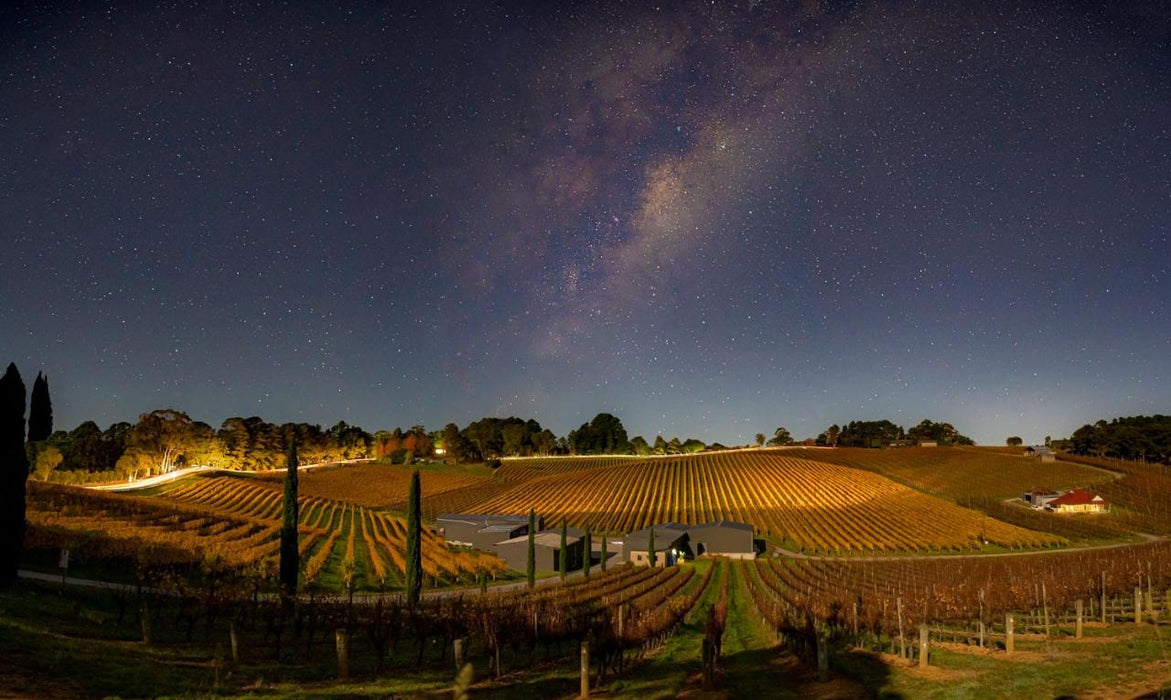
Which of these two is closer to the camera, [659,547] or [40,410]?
[40,410]

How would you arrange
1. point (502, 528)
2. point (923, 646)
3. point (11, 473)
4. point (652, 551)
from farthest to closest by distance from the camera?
1. point (502, 528)
2. point (652, 551)
3. point (11, 473)
4. point (923, 646)

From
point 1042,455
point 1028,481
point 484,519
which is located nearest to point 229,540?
point 484,519

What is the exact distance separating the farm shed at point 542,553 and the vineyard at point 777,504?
169 inches

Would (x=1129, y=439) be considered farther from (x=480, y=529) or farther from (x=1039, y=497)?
(x=480, y=529)

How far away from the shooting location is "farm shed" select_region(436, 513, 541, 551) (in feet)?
249

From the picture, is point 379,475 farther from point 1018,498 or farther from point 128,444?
point 1018,498

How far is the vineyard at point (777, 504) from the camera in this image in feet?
253

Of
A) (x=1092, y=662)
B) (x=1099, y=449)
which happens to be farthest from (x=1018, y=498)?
(x=1092, y=662)

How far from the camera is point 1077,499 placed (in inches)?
3632

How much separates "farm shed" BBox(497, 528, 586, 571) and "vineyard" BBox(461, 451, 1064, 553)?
4305mm

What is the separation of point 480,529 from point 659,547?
2220 centimetres

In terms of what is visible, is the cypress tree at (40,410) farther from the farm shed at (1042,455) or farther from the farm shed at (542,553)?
the farm shed at (1042,455)

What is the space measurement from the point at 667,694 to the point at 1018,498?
109412 millimetres

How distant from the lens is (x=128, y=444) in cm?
11931
